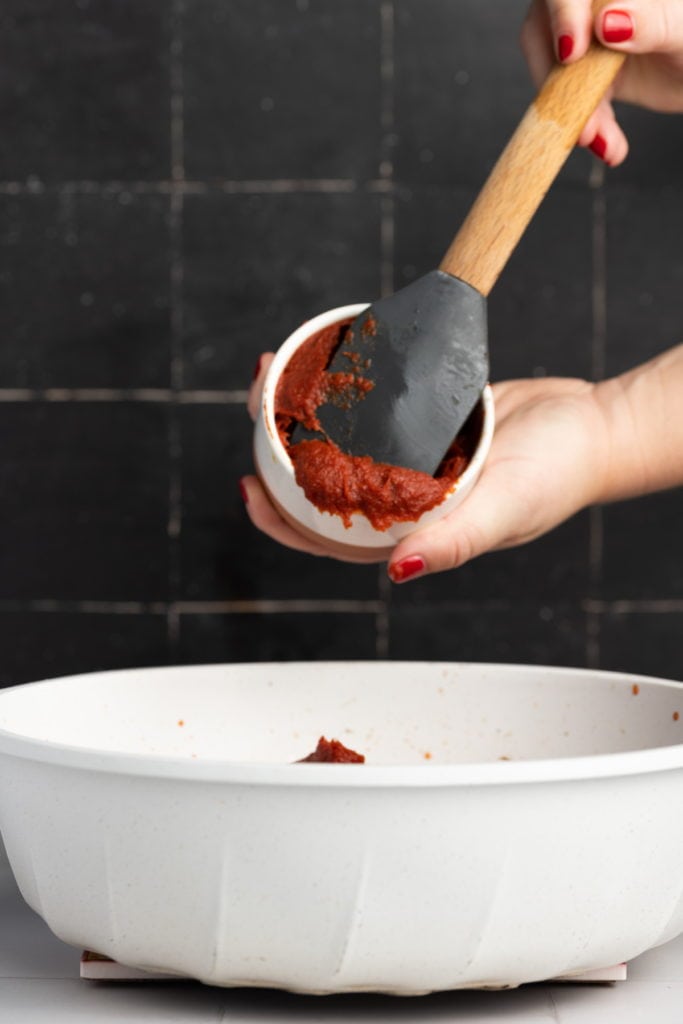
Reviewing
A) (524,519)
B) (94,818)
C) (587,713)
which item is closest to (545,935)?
(94,818)

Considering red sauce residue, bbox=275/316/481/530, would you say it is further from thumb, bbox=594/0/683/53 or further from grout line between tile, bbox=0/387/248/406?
grout line between tile, bbox=0/387/248/406

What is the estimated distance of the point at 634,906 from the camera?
67cm

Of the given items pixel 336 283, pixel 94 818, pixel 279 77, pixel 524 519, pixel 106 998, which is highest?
pixel 279 77

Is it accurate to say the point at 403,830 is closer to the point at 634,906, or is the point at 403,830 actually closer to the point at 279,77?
the point at 634,906

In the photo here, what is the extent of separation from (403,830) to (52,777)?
179mm

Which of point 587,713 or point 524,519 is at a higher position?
point 524,519

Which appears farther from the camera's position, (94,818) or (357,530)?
(357,530)

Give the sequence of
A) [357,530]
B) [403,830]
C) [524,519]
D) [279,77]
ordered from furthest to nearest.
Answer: [279,77], [524,519], [357,530], [403,830]

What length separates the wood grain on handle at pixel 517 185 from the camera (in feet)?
3.12

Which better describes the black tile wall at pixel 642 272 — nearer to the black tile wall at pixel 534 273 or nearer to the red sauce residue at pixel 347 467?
the black tile wall at pixel 534 273

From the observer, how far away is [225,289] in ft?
6.82

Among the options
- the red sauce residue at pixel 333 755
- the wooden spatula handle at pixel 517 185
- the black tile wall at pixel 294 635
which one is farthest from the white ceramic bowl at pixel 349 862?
the black tile wall at pixel 294 635

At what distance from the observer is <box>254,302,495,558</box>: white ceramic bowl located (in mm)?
942

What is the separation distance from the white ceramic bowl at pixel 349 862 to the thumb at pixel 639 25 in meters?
0.60
